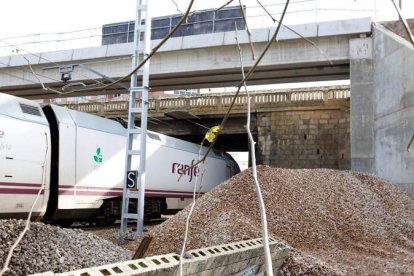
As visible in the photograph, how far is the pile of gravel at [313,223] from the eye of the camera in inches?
332

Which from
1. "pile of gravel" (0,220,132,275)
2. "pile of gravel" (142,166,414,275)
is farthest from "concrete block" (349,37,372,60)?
"pile of gravel" (0,220,132,275)

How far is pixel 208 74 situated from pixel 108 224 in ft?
36.3

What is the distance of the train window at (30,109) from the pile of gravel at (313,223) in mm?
4982

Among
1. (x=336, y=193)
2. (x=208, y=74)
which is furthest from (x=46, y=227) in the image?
(x=208, y=74)

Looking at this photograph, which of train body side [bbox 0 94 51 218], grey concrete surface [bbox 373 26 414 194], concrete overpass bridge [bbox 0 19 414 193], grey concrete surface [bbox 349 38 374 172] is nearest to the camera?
train body side [bbox 0 94 51 218]

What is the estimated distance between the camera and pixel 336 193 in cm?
1277

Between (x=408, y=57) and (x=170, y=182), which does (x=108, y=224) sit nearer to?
(x=170, y=182)

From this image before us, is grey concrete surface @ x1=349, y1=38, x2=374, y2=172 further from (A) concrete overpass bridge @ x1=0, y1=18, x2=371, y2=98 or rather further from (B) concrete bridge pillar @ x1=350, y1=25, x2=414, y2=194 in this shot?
(A) concrete overpass bridge @ x1=0, y1=18, x2=371, y2=98

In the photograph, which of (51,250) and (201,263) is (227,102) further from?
(201,263)

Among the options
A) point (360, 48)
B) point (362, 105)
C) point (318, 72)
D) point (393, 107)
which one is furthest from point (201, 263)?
point (318, 72)

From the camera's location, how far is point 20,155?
1155 cm

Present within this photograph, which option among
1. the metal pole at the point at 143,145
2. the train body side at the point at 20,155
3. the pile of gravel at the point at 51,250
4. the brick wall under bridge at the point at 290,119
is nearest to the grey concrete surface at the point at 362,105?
the brick wall under bridge at the point at 290,119

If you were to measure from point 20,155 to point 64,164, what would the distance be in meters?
1.79

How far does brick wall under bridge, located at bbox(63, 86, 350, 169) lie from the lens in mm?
28678
